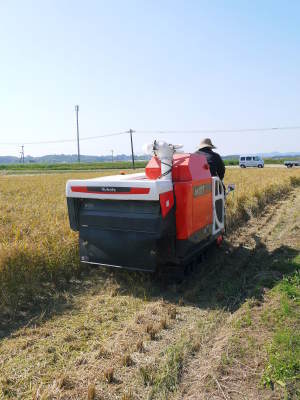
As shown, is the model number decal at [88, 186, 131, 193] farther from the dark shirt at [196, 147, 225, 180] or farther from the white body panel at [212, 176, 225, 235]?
the dark shirt at [196, 147, 225, 180]

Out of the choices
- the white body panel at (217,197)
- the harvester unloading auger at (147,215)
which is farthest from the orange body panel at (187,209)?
the white body panel at (217,197)

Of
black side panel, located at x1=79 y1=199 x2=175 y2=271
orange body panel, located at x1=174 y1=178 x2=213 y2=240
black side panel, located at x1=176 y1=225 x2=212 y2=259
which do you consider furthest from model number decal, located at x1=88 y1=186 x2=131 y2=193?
black side panel, located at x1=176 y1=225 x2=212 y2=259

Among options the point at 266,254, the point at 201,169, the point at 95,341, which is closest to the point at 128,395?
the point at 95,341

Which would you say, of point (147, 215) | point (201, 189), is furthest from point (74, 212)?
point (201, 189)

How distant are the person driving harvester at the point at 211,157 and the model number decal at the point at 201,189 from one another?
3.32ft

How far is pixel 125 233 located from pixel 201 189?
1269mm

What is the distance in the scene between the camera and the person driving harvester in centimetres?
630

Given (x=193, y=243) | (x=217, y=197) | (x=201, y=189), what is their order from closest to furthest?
(x=193, y=243), (x=201, y=189), (x=217, y=197)

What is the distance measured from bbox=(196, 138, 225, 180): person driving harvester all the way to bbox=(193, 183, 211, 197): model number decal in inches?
39.9

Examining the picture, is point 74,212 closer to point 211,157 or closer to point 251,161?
point 211,157

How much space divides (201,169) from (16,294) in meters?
2.84

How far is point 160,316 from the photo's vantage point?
3.93 meters

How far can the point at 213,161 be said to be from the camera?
20.8ft

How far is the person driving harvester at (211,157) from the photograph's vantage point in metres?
6.30
